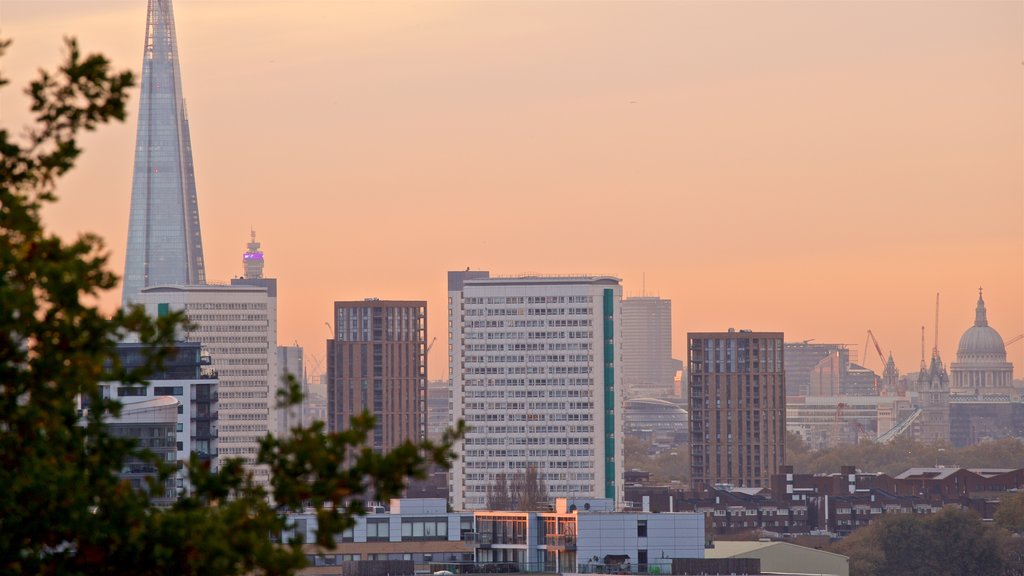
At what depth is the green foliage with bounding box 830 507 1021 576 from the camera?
412 feet

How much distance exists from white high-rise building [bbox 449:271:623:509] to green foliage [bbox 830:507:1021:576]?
57.5 metres

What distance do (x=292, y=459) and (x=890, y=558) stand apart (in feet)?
369

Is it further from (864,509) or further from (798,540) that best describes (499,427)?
(798,540)

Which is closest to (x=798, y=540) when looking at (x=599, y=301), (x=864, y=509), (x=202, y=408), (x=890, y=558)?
(x=890, y=558)

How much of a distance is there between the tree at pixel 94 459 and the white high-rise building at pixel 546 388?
551 ft

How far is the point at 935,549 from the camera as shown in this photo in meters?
127

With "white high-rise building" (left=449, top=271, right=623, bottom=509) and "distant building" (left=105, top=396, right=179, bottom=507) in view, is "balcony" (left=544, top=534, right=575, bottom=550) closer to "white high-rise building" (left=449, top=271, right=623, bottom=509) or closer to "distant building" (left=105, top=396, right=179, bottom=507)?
"distant building" (left=105, top=396, right=179, bottom=507)

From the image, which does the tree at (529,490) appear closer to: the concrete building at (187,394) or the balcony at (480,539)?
the concrete building at (187,394)

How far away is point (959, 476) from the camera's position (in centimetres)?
19012

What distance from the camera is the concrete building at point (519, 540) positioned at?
294 feet

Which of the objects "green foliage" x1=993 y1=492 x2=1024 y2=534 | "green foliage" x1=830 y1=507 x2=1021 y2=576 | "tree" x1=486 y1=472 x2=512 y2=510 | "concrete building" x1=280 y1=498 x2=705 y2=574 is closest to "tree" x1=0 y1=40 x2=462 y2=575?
"concrete building" x1=280 y1=498 x2=705 y2=574

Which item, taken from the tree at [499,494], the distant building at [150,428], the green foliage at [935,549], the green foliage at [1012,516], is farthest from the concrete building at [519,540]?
the tree at [499,494]

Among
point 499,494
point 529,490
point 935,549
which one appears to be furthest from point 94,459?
point 499,494

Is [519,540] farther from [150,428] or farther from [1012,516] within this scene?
[1012,516]
